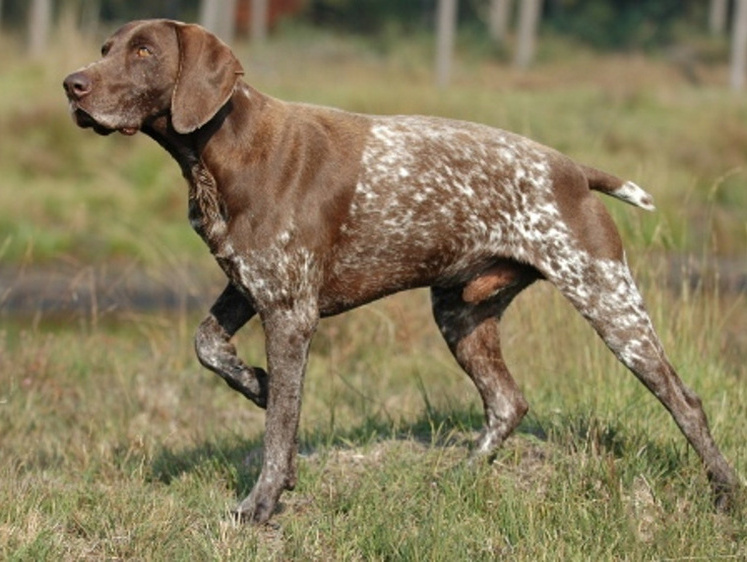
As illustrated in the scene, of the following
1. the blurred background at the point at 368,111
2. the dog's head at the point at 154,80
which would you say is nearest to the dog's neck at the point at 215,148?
the dog's head at the point at 154,80

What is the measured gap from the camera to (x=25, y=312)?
13.9m

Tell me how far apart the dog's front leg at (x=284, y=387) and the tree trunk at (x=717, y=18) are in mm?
39841

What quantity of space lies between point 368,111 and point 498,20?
985 inches

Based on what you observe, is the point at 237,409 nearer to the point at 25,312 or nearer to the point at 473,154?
the point at 473,154

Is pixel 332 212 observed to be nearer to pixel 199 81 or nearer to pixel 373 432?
pixel 199 81

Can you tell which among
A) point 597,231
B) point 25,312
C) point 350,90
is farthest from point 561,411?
point 350,90

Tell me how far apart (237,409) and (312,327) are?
11.2ft

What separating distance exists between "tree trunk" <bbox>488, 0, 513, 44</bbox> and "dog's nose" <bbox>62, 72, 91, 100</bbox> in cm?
→ 3715

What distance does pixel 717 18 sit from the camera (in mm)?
45625

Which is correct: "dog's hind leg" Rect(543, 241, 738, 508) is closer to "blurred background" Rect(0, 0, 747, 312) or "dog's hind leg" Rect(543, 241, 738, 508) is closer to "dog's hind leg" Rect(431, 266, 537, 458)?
"dog's hind leg" Rect(431, 266, 537, 458)

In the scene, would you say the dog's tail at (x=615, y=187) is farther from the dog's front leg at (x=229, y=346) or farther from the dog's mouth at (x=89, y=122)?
the dog's mouth at (x=89, y=122)

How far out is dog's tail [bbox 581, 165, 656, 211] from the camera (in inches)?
272

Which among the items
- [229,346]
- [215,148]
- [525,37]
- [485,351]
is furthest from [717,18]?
[215,148]

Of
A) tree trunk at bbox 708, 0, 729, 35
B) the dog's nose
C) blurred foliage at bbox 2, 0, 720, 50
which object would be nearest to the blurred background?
blurred foliage at bbox 2, 0, 720, 50
